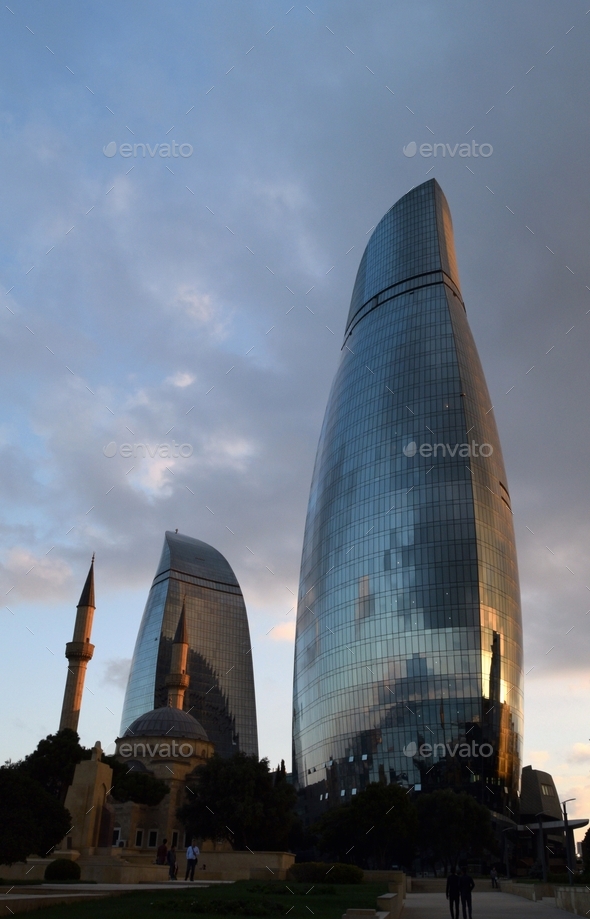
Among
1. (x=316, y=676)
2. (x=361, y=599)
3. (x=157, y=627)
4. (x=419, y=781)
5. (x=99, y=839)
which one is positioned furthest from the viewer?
(x=157, y=627)

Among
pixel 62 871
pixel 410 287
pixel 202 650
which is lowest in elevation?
pixel 62 871

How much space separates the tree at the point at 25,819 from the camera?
33156 mm

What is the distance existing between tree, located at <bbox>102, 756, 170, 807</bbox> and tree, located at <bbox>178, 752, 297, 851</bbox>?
146 inches

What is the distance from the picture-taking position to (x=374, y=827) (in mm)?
69562

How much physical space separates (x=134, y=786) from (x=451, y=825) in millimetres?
29155

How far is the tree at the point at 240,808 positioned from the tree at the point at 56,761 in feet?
35.9

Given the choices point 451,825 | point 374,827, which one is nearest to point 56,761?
point 374,827

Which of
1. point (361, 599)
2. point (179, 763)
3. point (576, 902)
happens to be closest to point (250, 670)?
point (361, 599)

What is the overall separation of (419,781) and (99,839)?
154 feet

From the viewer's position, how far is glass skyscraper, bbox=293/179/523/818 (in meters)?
94.4

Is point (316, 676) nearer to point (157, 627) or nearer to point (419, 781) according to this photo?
point (419, 781)

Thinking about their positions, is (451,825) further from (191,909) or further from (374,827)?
(191,909)

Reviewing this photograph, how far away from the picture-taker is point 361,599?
105438 mm

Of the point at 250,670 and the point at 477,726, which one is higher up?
the point at 250,670
